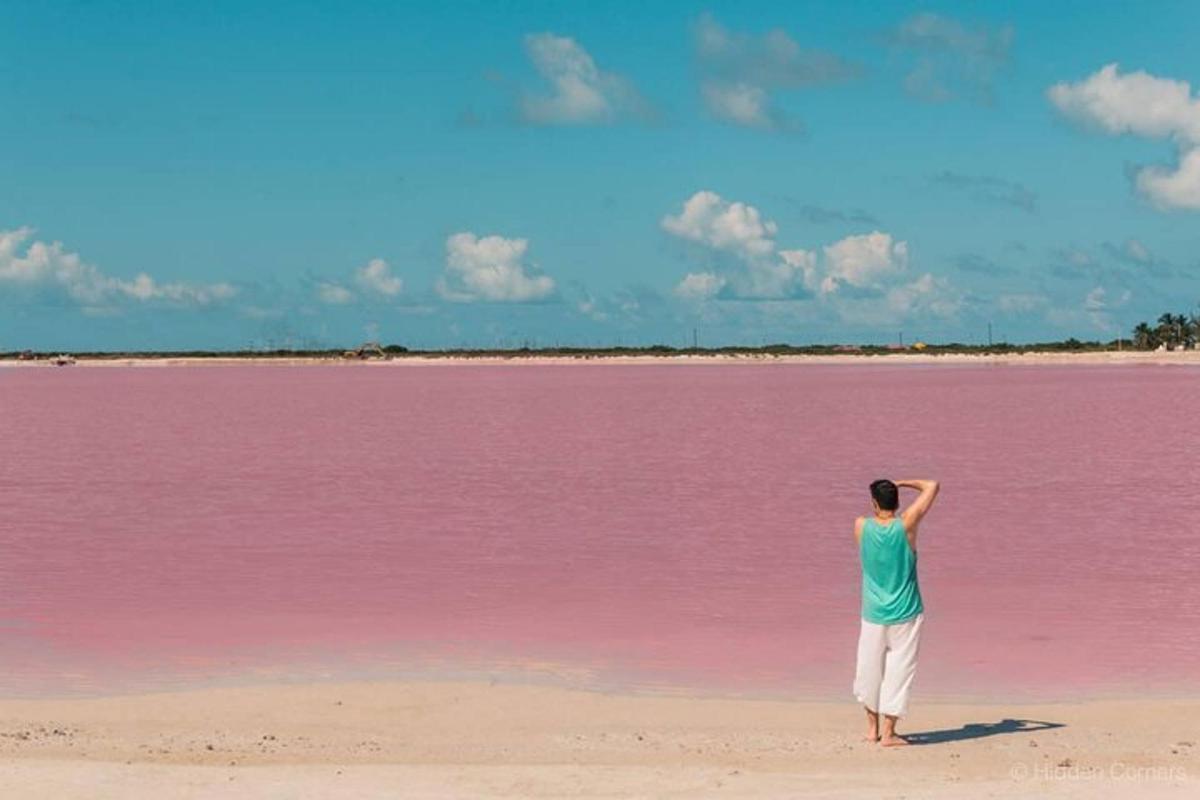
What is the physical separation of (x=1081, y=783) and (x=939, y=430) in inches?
1978

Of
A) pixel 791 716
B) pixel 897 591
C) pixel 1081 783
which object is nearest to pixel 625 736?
pixel 791 716

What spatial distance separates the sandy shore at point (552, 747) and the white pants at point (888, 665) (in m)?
0.39

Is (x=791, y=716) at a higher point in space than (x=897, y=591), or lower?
lower

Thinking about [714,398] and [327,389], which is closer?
[714,398]

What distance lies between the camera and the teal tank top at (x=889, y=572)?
11.8 m

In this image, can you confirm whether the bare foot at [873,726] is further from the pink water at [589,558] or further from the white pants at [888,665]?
the pink water at [589,558]

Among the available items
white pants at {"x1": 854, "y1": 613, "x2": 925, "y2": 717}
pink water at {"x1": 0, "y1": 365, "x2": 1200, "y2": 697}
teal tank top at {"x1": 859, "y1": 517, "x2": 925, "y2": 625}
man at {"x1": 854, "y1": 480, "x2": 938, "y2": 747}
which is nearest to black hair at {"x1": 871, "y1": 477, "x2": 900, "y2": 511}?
man at {"x1": 854, "y1": 480, "x2": 938, "y2": 747}

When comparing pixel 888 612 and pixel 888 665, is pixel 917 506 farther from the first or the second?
pixel 888 665

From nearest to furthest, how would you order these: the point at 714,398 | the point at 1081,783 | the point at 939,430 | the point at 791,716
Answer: the point at 1081,783
the point at 791,716
the point at 939,430
the point at 714,398

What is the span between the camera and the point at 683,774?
10633 mm

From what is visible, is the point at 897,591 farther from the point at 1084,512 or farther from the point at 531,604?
the point at 1084,512

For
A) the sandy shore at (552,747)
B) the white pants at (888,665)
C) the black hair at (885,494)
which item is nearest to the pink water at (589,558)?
the sandy shore at (552,747)

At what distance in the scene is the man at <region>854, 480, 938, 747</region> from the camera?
1180cm

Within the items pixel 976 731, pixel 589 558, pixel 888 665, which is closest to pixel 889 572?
pixel 888 665
